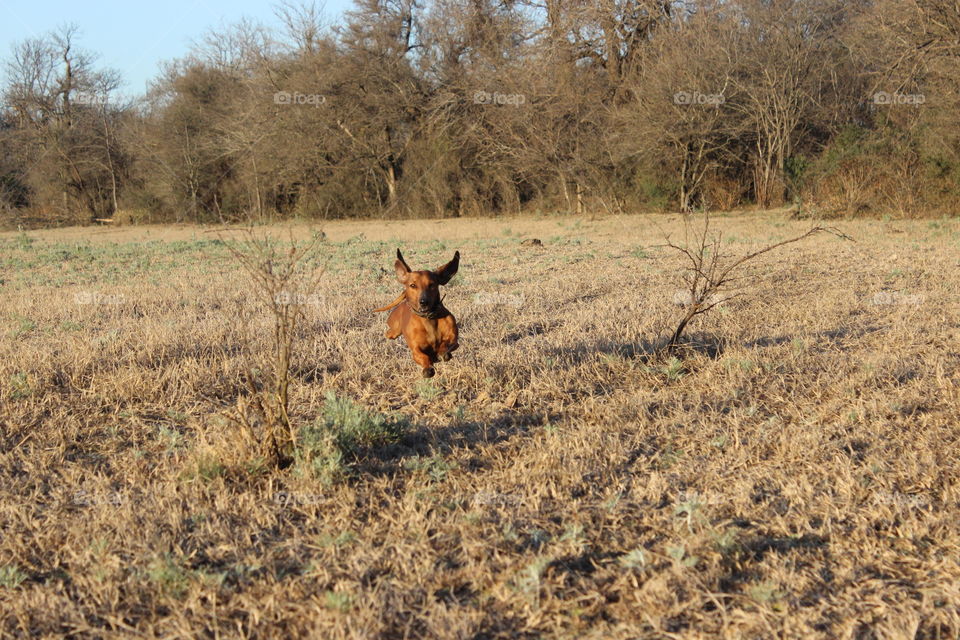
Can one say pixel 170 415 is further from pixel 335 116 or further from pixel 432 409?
pixel 335 116

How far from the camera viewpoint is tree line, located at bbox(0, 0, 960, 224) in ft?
71.2

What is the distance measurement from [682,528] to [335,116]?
31075 millimetres

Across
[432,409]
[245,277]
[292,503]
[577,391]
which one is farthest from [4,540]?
[245,277]
